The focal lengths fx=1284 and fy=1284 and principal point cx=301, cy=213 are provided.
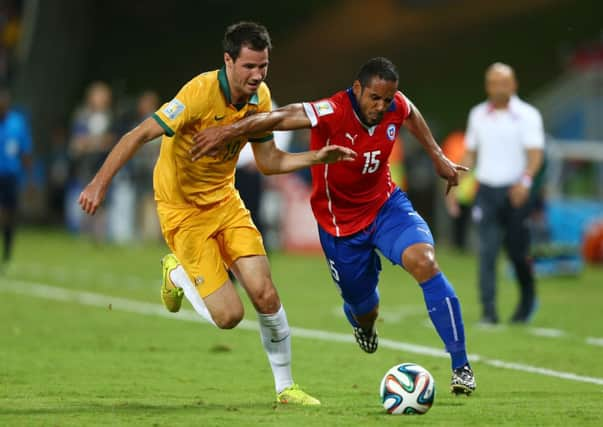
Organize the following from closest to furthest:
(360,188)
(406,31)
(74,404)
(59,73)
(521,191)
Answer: (74,404)
(360,188)
(521,191)
(59,73)
(406,31)

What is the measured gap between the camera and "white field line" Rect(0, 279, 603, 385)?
9.51 metres

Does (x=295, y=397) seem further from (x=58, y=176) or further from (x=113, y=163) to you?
(x=58, y=176)

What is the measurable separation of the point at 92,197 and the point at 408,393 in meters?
2.12

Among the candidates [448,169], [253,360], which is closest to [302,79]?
[253,360]

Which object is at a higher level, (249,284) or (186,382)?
(249,284)

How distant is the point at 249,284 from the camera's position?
7.80 meters

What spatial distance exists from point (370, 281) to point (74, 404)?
230 centimetres

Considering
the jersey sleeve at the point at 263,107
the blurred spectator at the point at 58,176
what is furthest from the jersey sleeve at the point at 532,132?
the blurred spectator at the point at 58,176

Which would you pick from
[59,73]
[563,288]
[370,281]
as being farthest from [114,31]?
[370,281]

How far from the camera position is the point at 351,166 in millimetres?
8367

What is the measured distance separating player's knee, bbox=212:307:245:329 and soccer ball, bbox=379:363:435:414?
1.18 metres

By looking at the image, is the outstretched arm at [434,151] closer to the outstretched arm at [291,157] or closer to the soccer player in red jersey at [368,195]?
the soccer player in red jersey at [368,195]

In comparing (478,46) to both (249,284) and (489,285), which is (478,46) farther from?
(249,284)

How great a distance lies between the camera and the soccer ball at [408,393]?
7.22m
